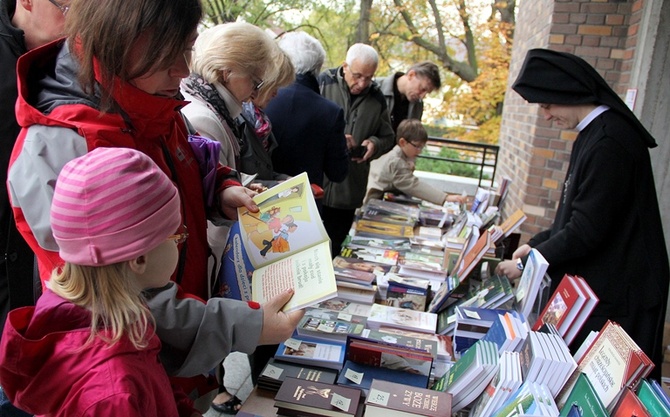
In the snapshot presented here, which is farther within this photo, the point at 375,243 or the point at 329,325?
the point at 375,243

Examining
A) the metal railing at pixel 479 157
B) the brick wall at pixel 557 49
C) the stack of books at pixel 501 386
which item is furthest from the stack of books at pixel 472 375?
the metal railing at pixel 479 157

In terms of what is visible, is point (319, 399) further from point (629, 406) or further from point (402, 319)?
point (629, 406)

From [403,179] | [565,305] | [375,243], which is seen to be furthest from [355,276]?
[403,179]

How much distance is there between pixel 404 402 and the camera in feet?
4.19

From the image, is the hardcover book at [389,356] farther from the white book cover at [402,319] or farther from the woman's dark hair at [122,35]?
the woman's dark hair at [122,35]

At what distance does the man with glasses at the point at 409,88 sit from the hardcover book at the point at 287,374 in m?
3.06

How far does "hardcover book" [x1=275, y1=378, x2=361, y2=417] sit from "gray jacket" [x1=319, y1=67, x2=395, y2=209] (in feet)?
6.86

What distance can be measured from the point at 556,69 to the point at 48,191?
5.75 ft

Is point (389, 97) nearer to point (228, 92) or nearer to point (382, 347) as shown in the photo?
point (228, 92)

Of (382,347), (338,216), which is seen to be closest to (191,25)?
(382,347)

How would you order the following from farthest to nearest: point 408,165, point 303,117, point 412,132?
point 408,165 → point 412,132 → point 303,117

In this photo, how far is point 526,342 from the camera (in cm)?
122

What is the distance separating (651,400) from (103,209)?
3.38 feet

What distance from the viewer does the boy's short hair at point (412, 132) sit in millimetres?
3859
